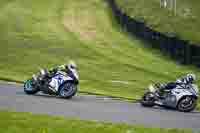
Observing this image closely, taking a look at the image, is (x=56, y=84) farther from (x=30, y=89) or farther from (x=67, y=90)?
(x=30, y=89)

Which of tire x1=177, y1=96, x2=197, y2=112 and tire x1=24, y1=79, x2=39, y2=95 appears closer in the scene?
tire x1=177, y1=96, x2=197, y2=112

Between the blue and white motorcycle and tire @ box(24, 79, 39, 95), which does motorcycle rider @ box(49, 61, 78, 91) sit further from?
tire @ box(24, 79, 39, 95)

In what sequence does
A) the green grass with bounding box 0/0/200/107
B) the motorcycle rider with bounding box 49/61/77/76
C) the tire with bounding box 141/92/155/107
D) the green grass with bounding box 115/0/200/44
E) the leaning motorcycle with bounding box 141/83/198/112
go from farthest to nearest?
the green grass with bounding box 115/0/200/44 < the green grass with bounding box 0/0/200/107 < the motorcycle rider with bounding box 49/61/77/76 < the tire with bounding box 141/92/155/107 < the leaning motorcycle with bounding box 141/83/198/112

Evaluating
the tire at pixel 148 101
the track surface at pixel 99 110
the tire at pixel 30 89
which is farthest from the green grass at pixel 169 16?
the track surface at pixel 99 110

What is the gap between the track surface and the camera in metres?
17.0

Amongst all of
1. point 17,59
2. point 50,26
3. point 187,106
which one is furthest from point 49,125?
point 50,26

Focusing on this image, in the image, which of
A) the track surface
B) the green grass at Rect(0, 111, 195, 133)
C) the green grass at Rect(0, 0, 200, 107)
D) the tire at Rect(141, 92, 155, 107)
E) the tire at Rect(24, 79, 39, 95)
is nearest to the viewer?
the green grass at Rect(0, 111, 195, 133)

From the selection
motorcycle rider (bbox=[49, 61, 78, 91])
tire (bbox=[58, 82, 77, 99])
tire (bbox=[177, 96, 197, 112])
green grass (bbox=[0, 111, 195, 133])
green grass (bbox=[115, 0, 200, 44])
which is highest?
green grass (bbox=[115, 0, 200, 44])

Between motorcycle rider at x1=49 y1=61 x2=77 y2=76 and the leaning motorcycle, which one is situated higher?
motorcycle rider at x1=49 y1=61 x2=77 y2=76

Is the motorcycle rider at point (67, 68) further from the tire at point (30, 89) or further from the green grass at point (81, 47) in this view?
the green grass at point (81, 47)

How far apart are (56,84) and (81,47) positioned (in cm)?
2350

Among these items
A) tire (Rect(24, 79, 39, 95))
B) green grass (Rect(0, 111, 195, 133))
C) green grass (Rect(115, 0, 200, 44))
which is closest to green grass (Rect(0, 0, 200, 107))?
green grass (Rect(115, 0, 200, 44))

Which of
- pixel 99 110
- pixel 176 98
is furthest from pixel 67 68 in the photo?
pixel 176 98

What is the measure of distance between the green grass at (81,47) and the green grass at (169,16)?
1.95 m
